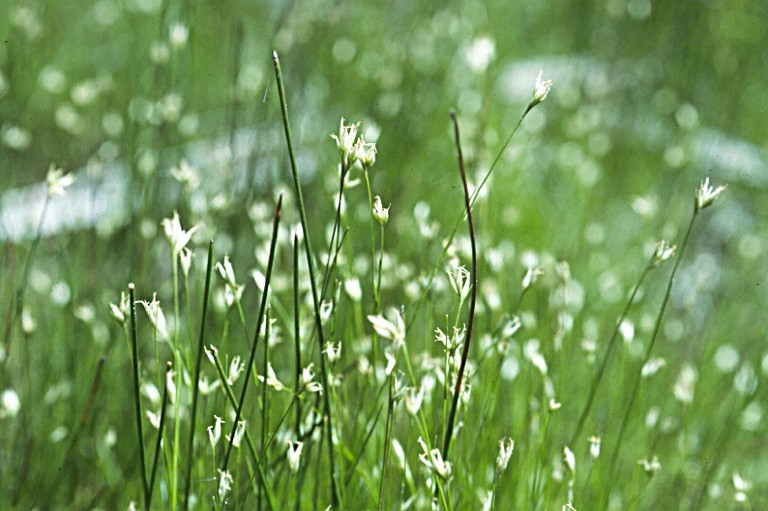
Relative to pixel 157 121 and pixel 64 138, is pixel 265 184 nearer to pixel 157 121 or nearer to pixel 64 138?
pixel 157 121

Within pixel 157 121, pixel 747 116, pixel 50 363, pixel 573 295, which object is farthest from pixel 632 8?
pixel 50 363

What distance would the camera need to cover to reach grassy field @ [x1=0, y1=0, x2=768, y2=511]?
140cm

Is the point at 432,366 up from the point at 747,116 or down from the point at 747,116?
down

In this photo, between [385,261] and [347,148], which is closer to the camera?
[347,148]

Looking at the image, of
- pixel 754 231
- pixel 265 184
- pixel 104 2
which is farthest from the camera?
pixel 104 2

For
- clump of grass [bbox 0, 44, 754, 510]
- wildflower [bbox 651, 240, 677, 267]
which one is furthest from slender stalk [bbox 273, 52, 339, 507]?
wildflower [bbox 651, 240, 677, 267]

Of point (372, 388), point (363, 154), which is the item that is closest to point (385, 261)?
point (372, 388)

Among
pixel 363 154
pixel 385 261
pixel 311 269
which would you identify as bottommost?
pixel 311 269

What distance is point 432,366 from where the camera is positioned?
1.50m

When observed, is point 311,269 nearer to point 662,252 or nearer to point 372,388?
point 662,252

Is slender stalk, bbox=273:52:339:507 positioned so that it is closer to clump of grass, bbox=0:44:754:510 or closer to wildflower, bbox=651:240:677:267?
clump of grass, bbox=0:44:754:510

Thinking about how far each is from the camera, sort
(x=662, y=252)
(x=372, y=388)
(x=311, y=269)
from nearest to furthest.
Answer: (x=311, y=269) → (x=662, y=252) → (x=372, y=388)

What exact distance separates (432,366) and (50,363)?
109 centimetres

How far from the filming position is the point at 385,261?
1.88 metres
